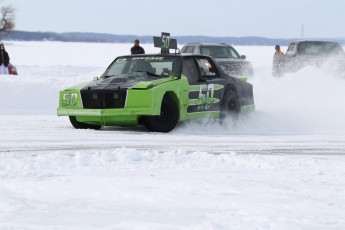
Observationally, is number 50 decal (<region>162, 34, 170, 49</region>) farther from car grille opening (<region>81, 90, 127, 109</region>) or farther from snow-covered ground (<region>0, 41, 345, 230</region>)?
car grille opening (<region>81, 90, 127, 109</region>)

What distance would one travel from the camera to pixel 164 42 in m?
13.5

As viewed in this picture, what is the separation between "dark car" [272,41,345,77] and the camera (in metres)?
23.5

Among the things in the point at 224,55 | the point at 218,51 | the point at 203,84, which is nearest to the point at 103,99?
the point at 203,84

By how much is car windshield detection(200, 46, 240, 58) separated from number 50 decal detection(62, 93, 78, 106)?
36.6 ft

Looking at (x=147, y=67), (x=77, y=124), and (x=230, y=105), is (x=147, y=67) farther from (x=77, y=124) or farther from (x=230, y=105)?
(x=230, y=105)

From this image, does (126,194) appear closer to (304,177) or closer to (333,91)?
(304,177)

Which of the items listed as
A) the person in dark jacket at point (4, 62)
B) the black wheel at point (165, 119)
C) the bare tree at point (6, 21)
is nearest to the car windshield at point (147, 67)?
the black wheel at point (165, 119)

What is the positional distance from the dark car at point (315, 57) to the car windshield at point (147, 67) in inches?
470

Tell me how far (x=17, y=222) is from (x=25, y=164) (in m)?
2.44

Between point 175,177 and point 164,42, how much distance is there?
6.73 meters

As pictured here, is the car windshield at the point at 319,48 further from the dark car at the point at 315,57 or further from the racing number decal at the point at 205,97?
the racing number decal at the point at 205,97

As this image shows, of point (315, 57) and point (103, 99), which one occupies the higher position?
point (103, 99)

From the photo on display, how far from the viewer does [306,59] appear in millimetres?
23781

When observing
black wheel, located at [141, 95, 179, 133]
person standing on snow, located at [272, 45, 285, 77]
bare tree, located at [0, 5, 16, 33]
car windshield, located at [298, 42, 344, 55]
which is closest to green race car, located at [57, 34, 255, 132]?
black wheel, located at [141, 95, 179, 133]
